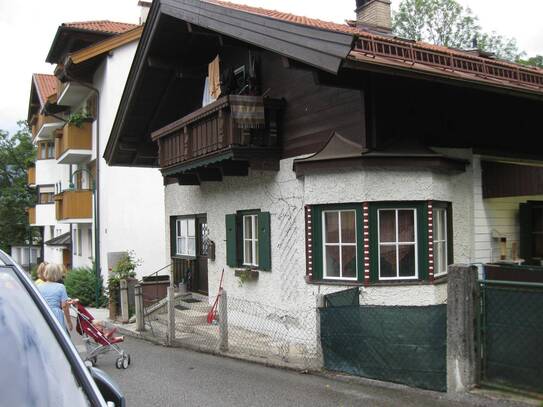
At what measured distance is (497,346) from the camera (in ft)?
19.6

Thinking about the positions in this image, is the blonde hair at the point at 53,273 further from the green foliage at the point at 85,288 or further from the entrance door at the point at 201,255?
the green foliage at the point at 85,288

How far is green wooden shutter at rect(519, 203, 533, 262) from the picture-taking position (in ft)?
33.7

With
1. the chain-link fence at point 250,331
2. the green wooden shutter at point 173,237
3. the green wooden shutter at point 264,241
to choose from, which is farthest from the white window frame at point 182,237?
the green wooden shutter at point 264,241

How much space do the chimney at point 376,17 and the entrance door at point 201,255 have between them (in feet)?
20.2

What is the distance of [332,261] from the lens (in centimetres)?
940

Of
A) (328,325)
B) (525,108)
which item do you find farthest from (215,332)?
(525,108)

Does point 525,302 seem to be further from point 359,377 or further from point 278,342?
point 278,342

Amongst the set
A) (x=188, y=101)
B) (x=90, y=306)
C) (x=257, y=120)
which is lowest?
(x=90, y=306)

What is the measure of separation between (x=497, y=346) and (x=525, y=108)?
5786 millimetres

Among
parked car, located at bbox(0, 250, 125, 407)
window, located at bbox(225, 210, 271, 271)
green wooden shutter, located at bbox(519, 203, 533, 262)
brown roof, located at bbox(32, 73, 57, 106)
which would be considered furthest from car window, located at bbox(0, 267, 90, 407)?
brown roof, located at bbox(32, 73, 57, 106)

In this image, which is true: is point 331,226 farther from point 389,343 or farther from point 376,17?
point 376,17

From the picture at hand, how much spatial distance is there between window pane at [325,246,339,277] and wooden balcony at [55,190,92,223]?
1502 cm

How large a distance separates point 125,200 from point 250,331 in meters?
10.9

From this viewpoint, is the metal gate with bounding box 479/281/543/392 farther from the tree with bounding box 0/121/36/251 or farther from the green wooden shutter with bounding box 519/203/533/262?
the tree with bounding box 0/121/36/251
